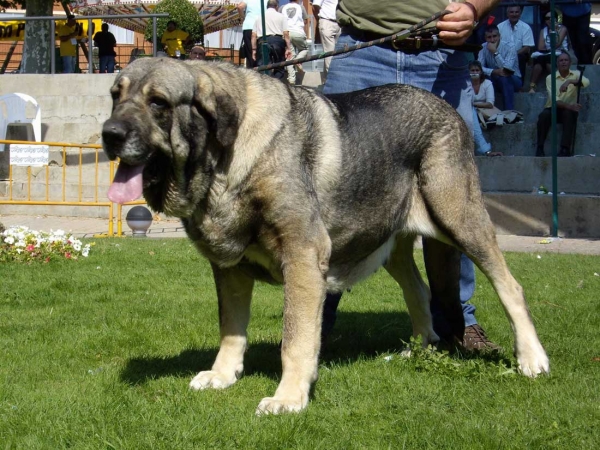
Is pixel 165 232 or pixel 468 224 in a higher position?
pixel 468 224

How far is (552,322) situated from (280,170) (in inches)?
107

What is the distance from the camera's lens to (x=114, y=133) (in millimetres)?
3494

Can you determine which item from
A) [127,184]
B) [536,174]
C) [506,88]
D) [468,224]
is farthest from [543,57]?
[127,184]

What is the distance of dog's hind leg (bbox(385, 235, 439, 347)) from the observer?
518 cm

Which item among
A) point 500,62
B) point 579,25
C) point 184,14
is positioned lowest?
point 500,62

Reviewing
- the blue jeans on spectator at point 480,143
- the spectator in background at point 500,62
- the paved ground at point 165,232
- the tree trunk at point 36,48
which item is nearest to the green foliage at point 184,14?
the tree trunk at point 36,48

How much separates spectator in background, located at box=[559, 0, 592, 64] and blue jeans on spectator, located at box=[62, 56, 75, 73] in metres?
12.4

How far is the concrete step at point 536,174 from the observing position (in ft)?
38.9

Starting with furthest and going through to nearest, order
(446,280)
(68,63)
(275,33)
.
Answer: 1. (68,63)
2. (275,33)
3. (446,280)

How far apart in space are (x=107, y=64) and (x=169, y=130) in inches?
765

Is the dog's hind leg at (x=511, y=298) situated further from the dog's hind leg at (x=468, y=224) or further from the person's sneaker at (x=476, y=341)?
the person's sneaker at (x=476, y=341)

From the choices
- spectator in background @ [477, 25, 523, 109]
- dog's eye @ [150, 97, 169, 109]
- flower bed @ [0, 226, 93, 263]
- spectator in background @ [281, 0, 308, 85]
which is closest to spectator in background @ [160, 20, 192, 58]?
spectator in background @ [281, 0, 308, 85]

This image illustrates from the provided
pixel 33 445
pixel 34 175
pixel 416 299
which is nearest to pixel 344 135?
pixel 416 299

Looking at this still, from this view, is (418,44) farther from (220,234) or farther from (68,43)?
(68,43)
